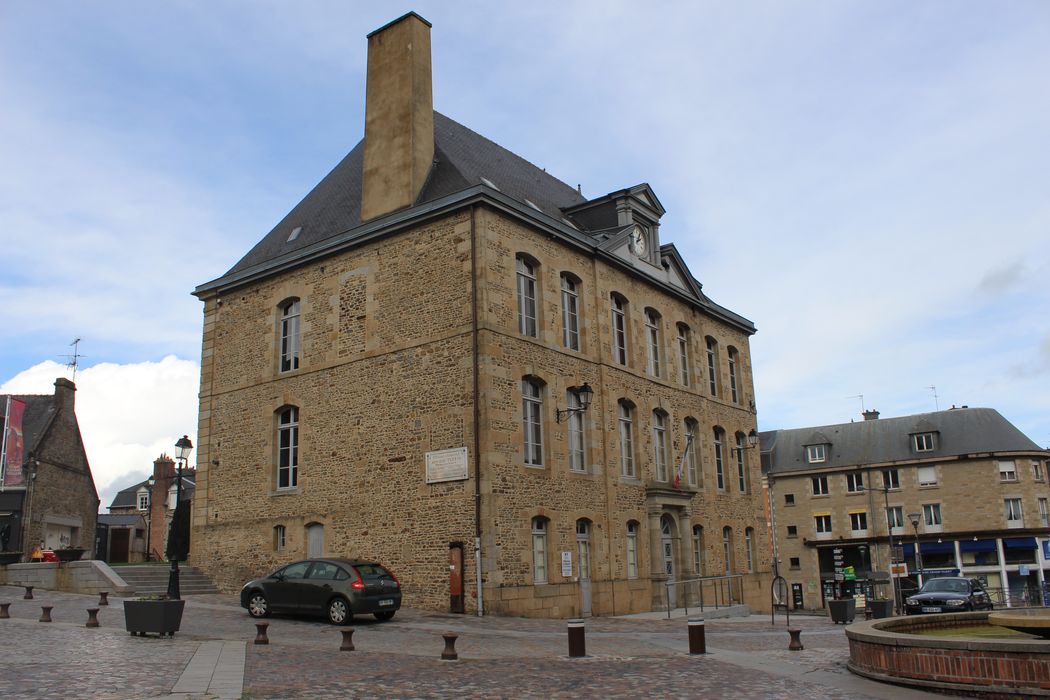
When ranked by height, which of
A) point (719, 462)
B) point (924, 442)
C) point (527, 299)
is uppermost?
point (527, 299)

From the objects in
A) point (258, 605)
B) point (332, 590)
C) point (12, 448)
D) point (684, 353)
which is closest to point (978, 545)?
point (684, 353)

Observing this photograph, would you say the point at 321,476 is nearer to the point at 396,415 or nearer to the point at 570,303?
the point at 396,415

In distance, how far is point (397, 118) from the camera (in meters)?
23.0

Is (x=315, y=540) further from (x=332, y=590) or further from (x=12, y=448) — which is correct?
(x=12, y=448)

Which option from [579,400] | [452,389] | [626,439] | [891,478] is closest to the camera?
[452,389]

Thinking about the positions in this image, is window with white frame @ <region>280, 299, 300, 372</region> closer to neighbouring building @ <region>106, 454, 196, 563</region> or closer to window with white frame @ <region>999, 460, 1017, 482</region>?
neighbouring building @ <region>106, 454, 196, 563</region>

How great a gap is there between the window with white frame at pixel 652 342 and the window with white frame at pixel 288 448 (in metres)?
9.89

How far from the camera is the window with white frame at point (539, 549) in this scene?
20.0 m

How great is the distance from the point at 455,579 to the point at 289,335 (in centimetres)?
888

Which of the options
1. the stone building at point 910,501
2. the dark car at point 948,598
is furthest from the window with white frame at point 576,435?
the stone building at point 910,501

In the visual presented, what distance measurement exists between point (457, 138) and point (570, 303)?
6091 millimetres

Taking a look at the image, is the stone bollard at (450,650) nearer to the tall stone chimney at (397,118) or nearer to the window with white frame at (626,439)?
the window with white frame at (626,439)

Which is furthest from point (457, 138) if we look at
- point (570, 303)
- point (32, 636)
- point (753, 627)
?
point (32, 636)

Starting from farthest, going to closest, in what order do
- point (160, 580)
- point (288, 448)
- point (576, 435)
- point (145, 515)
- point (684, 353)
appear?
point (145, 515), point (684, 353), point (288, 448), point (160, 580), point (576, 435)
